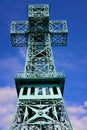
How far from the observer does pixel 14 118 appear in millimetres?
42188

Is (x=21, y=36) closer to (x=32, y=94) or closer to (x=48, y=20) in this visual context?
(x=48, y=20)

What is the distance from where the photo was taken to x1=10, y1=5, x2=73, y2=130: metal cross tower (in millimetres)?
42375

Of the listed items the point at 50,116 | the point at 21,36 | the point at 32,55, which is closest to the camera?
the point at 50,116

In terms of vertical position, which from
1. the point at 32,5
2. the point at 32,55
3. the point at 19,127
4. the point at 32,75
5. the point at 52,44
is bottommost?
the point at 19,127

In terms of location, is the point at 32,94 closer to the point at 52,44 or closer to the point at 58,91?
the point at 58,91

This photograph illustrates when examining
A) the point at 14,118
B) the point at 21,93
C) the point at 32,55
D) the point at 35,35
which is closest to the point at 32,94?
the point at 21,93

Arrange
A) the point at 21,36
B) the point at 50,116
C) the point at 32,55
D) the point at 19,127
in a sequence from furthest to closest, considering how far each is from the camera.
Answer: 1. the point at 21,36
2. the point at 32,55
3. the point at 50,116
4. the point at 19,127

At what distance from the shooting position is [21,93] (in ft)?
147

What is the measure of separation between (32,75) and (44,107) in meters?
5.32

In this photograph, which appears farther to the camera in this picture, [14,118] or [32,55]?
[32,55]

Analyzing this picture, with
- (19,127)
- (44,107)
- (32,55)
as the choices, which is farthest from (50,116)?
(32,55)

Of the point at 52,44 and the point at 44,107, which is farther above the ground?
the point at 52,44

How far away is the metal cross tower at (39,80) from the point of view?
42.4 metres

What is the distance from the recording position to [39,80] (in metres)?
45.6
